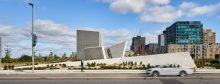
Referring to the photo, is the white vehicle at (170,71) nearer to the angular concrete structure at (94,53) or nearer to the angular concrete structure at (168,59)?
the angular concrete structure at (168,59)

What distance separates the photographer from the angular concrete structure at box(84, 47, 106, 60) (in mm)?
66938

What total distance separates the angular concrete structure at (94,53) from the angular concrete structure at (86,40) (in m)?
2.79

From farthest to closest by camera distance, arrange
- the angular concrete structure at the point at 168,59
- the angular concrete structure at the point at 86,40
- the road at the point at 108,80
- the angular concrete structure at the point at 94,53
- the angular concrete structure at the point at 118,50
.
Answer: the angular concrete structure at the point at 86,40 < the angular concrete structure at the point at 118,50 < the angular concrete structure at the point at 94,53 < the angular concrete structure at the point at 168,59 < the road at the point at 108,80

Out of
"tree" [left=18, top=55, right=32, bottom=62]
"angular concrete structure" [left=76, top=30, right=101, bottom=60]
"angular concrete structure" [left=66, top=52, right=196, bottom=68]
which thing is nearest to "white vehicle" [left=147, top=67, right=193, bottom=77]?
"angular concrete structure" [left=66, top=52, right=196, bottom=68]

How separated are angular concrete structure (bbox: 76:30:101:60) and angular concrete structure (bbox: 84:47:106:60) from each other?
110 inches

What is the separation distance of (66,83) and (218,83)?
31.0ft

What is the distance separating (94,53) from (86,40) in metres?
6.12

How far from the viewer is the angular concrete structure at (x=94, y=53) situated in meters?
66.9

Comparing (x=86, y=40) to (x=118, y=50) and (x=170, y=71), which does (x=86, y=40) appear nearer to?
(x=118, y=50)

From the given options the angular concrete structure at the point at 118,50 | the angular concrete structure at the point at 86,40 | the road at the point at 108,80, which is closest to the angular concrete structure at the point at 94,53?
the angular concrete structure at the point at 86,40

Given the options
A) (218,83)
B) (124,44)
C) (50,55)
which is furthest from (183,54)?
(50,55)

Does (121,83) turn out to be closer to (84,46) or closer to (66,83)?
(66,83)

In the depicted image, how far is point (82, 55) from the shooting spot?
75938 millimetres

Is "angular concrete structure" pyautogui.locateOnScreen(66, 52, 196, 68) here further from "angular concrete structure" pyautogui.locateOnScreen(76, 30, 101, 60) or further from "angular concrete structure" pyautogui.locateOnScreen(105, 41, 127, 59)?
"angular concrete structure" pyautogui.locateOnScreen(76, 30, 101, 60)
